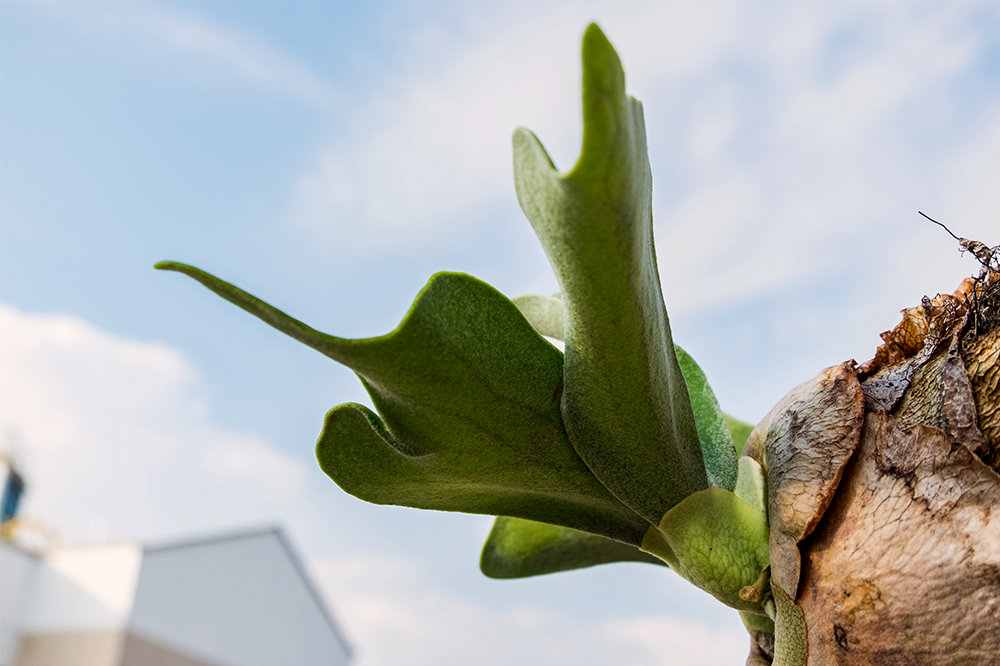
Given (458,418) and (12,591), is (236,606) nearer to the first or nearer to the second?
(12,591)

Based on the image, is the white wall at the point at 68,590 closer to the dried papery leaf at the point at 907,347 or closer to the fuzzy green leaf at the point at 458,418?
the fuzzy green leaf at the point at 458,418

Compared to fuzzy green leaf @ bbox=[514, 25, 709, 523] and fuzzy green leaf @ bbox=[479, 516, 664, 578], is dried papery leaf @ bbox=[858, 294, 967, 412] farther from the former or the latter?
fuzzy green leaf @ bbox=[479, 516, 664, 578]

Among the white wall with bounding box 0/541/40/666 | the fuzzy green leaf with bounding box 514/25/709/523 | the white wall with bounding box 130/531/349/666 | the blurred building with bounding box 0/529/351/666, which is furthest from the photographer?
the white wall with bounding box 130/531/349/666

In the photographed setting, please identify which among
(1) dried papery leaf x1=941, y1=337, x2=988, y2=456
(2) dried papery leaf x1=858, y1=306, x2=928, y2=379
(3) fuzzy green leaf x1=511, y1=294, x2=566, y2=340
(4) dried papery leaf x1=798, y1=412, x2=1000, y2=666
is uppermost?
(3) fuzzy green leaf x1=511, y1=294, x2=566, y2=340

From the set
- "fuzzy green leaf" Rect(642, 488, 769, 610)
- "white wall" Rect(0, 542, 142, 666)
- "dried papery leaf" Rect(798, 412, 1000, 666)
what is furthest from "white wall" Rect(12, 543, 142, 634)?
"dried papery leaf" Rect(798, 412, 1000, 666)

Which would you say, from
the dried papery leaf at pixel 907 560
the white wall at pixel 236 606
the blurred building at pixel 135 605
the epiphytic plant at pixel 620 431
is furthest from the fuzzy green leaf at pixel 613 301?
the white wall at pixel 236 606

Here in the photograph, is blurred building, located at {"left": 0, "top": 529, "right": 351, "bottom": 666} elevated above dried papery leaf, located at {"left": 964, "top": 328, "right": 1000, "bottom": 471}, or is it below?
below
